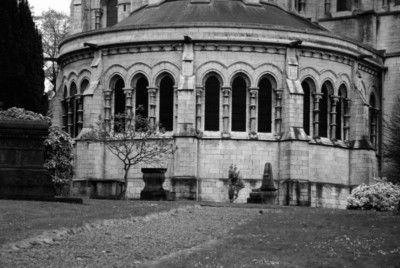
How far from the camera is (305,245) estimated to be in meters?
24.0

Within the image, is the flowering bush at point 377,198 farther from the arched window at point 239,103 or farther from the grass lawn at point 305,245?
the arched window at point 239,103

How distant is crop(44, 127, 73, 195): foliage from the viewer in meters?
41.4

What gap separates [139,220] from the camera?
92.3 feet

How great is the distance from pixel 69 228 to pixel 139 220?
3940 millimetres

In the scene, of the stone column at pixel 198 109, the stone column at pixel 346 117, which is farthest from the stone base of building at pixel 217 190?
the stone column at pixel 346 117

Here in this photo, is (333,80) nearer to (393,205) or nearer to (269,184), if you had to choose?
(269,184)

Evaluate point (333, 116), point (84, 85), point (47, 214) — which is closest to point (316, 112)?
point (333, 116)

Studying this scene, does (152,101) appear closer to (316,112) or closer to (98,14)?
(316,112)

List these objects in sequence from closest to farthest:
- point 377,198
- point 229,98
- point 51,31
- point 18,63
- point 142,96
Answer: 1. point 377,198
2. point 18,63
3. point 229,98
4. point 142,96
5. point 51,31

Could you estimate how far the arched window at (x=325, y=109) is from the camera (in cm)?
5528

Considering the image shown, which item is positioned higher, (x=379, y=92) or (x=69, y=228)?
(x=379, y=92)

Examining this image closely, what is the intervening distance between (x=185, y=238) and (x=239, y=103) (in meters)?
28.2

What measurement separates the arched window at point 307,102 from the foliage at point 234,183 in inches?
212

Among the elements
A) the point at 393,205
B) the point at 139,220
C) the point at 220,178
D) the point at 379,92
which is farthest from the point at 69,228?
the point at 379,92
